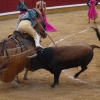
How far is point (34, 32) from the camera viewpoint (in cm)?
575

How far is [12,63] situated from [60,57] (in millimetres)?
776

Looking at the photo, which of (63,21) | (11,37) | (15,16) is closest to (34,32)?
(11,37)

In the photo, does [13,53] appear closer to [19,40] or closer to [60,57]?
[19,40]

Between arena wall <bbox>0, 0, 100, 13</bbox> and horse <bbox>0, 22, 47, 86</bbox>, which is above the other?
horse <bbox>0, 22, 47, 86</bbox>

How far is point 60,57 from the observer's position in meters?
5.51

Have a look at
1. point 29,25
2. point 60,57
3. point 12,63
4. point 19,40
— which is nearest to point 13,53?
point 12,63

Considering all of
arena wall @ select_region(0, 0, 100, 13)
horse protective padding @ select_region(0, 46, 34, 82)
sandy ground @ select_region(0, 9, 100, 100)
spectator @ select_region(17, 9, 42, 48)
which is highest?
spectator @ select_region(17, 9, 42, 48)

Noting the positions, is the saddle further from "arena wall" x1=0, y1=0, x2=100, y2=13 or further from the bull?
"arena wall" x1=0, y1=0, x2=100, y2=13

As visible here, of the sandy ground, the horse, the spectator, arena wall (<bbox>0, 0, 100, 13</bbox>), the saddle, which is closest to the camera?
the sandy ground

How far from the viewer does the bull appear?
5.52m

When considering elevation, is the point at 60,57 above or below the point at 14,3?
above

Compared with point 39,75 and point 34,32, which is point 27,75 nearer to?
point 39,75

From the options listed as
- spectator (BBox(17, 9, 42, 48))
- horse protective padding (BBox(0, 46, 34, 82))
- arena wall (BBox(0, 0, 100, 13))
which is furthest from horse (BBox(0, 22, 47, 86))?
arena wall (BBox(0, 0, 100, 13))

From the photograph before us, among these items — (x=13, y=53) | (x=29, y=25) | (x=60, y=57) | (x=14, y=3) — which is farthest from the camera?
(x=14, y=3)
